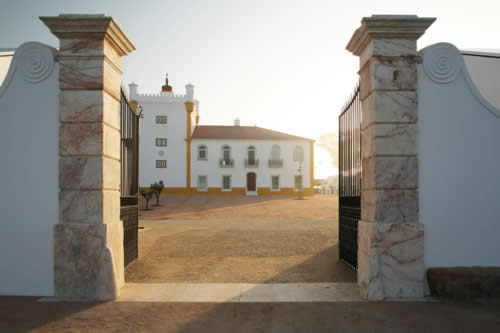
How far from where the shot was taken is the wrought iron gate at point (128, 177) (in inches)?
215

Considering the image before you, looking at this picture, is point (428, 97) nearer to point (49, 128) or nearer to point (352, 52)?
point (352, 52)

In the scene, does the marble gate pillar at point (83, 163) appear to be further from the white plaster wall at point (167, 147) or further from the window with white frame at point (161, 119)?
the window with white frame at point (161, 119)

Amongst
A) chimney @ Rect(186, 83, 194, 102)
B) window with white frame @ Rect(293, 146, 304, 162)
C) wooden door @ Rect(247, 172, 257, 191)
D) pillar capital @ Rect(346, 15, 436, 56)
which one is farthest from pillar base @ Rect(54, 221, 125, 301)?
chimney @ Rect(186, 83, 194, 102)

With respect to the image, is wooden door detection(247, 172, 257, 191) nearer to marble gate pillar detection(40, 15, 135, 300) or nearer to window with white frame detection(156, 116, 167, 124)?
window with white frame detection(156, 116, 167, 124)

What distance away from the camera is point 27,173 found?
430cm

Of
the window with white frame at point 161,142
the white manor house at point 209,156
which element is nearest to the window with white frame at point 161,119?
the white manor house at point 209,156

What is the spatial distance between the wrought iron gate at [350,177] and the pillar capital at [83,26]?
3.82 metres

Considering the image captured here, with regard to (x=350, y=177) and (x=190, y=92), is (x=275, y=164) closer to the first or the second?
(x=190, y=92)

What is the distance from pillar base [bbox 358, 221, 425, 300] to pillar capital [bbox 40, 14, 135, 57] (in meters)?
4.45

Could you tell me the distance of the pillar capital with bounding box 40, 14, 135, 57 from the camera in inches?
164

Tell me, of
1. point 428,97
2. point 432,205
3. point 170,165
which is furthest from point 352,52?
point 170,165

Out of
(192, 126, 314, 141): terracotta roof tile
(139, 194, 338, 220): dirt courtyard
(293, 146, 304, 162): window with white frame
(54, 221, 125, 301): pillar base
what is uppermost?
(192, 126, 314, 141): terracotta roof tile

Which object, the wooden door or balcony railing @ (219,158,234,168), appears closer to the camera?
balcony railing @ (219,158,234,168)

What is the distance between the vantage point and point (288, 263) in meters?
6.07
